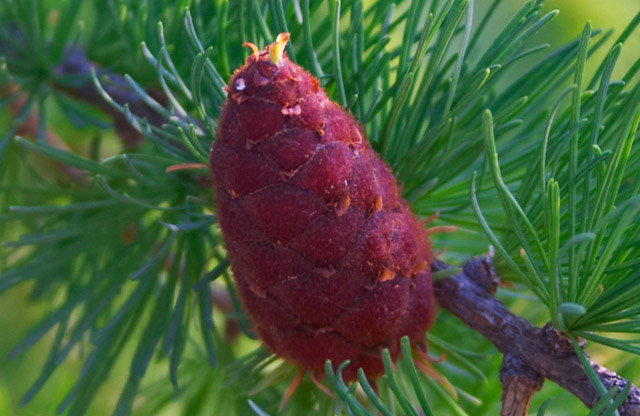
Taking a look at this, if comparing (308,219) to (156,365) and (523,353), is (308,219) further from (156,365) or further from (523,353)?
(156,365)

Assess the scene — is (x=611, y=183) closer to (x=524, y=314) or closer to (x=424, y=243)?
(x=424, y=243)

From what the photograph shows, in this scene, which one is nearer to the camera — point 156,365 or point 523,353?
point 523,353

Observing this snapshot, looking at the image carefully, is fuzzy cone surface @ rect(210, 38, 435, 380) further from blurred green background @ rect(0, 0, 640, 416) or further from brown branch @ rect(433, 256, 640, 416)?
blurred green background @ rect(0, 0, 640, 416)

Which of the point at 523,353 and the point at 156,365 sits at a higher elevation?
the point at 523,353

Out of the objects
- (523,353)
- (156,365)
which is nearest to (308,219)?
(523,353)

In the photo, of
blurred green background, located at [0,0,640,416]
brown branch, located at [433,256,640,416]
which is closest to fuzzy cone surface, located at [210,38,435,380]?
brown branch, located at [433,256,640,416]
